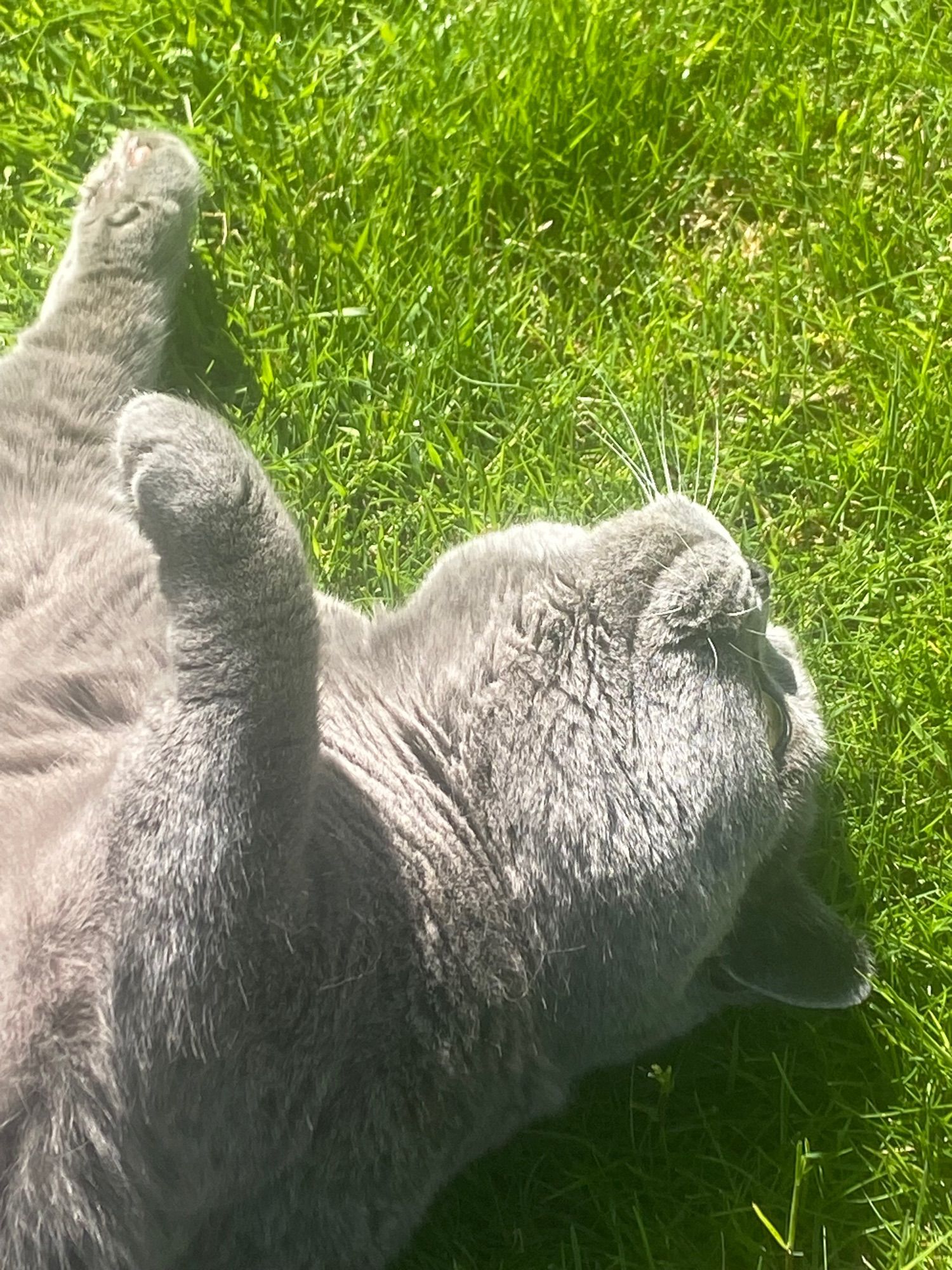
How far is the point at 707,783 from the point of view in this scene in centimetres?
137

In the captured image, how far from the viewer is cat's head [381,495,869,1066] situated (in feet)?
4.46

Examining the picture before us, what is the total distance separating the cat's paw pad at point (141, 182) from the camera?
1.88 meters

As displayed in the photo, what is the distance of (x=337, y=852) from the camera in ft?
4.40

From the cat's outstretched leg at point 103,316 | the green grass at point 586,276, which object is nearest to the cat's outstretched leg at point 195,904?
the cat's outstretched leg at point 103,316

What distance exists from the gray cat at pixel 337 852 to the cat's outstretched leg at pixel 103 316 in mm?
165

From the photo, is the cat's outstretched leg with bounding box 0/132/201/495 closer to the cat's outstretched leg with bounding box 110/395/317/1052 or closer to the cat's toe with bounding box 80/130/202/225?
the cat's toe with bounding box 80/130/202/225

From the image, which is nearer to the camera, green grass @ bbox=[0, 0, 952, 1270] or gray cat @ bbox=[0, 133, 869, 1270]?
gray cat @ bbox=[0, 133, 869, 1270]

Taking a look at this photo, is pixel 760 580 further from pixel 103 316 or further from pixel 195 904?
pixel 103 316

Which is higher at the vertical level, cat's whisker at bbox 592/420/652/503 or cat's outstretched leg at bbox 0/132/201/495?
cat's outstretched leg at bbox 0/132/201/495

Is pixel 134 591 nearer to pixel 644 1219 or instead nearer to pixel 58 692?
pixel 58 692

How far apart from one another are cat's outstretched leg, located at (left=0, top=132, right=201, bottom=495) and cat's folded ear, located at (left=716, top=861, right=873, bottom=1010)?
111 cm

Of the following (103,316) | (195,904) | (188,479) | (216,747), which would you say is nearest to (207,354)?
(103,316)

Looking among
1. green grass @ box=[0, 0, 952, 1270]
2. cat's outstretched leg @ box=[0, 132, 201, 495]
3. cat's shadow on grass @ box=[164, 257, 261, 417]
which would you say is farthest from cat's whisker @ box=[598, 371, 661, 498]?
cat's outstretched leg @ box=[0, 132, 201, 495]

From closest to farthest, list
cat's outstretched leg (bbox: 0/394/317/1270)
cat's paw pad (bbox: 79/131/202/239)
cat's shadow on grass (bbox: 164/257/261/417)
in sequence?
cat's outstretched leg (bbox: 0/394/317/1270), cat's paw pad (bbox: 79/131/202/239), cat's shadow on grass (bbox: 164/257/261/417)
